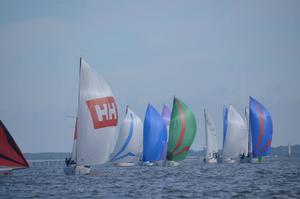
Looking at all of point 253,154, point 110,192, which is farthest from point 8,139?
point 253,154

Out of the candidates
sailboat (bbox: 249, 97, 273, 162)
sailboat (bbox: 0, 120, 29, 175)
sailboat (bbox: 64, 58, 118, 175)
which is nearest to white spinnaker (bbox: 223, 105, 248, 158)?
sailboat (bbox: 249, 97, 273, 162)

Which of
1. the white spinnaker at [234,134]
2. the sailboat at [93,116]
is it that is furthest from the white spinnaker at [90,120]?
the white spinnaker at [234,134]

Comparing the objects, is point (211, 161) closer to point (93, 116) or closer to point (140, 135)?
point (140, 135)

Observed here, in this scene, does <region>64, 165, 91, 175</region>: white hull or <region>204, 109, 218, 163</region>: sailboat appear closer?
<region>64, 165, 91, 175</region>: white hull

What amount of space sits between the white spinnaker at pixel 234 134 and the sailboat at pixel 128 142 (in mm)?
12824

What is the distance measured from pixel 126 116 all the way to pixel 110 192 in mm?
43778

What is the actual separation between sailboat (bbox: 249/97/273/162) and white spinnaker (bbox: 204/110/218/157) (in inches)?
549

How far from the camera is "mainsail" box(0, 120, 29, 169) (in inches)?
1976

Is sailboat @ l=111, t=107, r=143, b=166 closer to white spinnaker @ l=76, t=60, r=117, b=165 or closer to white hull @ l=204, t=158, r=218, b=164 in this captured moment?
white hull @ l=204, t=158, r=218, b=164

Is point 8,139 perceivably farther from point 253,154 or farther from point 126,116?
point 253,154

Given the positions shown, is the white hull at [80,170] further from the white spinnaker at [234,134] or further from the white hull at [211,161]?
the white hull at [211,161]

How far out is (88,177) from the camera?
175ft

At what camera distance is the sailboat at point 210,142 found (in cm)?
9738

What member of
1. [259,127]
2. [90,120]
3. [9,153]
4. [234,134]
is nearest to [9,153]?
[9,153]
